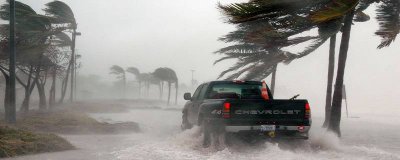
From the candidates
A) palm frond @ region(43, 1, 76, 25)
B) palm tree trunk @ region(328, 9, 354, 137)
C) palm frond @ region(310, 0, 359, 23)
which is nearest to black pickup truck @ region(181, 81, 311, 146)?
palm frond @ region(310, 0, 359, 23)

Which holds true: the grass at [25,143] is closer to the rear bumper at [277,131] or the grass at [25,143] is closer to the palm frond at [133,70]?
the rear bumper at [277,131]

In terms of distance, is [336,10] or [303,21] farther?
[303,21]

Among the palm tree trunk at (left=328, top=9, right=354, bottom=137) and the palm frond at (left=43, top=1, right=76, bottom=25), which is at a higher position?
the palm frond at (left=43, top=1, right=76, bottom=25)

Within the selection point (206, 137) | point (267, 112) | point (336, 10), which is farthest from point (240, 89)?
point (336, 10)

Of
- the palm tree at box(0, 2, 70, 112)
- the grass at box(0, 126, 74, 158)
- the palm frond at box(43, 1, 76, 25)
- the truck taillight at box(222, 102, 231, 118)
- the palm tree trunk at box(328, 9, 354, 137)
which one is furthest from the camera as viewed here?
the palm frond at box(43, 1, 76, 25)

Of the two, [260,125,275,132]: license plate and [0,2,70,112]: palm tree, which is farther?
[0,2,70,112]: palm tree

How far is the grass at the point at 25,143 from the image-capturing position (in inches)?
397

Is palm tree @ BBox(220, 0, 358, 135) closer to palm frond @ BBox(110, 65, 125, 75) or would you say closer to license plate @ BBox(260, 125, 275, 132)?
license plate @ BBox(260, 125, 275, 132)

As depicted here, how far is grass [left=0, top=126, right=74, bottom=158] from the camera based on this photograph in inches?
397

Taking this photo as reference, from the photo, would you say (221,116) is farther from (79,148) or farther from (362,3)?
(362,3)

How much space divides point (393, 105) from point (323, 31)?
41.0 metres

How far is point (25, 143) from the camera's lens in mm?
10711

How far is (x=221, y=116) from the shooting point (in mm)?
9516

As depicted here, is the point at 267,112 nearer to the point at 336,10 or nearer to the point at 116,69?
the point at 336,10
